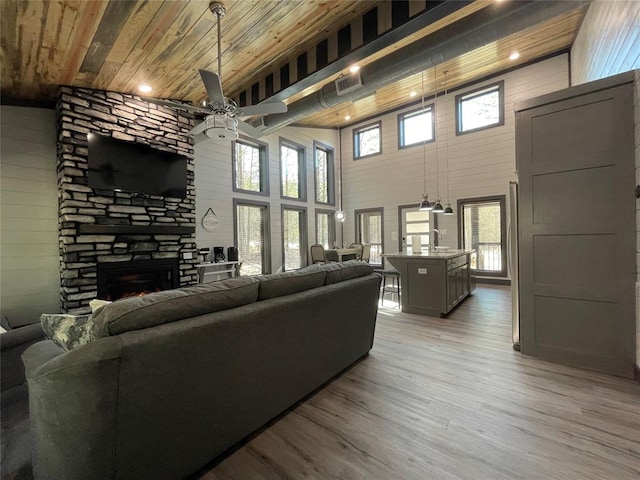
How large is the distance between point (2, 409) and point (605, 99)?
4.90 metres

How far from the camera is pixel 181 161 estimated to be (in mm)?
4754

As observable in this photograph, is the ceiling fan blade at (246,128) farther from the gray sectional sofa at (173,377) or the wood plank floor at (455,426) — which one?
the wood plank floor at (455,426)

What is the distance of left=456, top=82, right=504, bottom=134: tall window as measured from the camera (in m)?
6.61

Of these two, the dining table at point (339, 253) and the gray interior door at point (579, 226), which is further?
the dining table at point (339, 253)

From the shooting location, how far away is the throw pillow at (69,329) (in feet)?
4.04

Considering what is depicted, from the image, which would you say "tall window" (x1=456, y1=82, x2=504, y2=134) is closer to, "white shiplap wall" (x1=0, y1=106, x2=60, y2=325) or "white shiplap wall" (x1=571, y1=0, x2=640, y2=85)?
"white shiplap wall" (x1=571, y1=0, x2=640, y2=85)

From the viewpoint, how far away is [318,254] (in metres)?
7.43

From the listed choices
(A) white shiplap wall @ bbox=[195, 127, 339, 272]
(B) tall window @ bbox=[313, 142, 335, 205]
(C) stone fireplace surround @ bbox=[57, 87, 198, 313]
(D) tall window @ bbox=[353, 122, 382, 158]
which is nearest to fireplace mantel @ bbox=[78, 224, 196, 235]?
(C) stone fireplace surround @ bbox=[57, 87, 198, 313]

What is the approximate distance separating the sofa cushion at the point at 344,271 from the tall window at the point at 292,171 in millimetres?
5101

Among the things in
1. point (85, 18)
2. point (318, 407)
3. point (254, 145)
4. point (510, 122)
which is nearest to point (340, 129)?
point (254, 145)

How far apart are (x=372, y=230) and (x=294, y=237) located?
8.52 ft

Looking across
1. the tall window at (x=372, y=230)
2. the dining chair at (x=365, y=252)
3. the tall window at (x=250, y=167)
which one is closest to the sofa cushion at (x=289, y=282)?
the tall window at (x=250, y=167)

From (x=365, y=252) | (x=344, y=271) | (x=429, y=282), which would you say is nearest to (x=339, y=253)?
(x=365, y=252)

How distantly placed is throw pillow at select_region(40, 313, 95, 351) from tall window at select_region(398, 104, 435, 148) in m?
8.08
